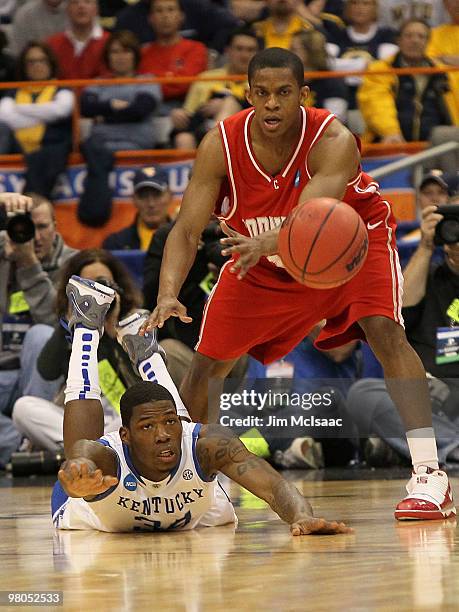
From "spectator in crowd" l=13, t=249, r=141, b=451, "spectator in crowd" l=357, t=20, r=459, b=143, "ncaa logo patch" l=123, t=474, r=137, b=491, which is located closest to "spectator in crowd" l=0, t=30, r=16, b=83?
"spectator in crowd" l=357, t=20, r=459, b=143

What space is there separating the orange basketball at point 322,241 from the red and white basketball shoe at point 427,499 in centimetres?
99


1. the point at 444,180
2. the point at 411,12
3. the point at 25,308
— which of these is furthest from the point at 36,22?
the point at 444,180

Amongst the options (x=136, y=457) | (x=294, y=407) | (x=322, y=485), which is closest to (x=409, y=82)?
(x=294, y=407)

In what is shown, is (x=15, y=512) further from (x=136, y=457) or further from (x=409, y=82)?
(x=409, y=82)

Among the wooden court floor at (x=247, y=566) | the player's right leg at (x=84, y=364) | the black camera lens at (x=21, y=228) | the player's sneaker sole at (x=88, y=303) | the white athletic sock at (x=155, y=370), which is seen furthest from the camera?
the black camera lens at (x=21, y=228)

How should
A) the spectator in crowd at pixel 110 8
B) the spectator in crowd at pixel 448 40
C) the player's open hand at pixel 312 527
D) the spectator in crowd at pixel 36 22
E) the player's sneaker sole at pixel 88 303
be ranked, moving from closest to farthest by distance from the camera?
the player's open hand at pixel 312 527
the player's sneaker sole at pixel 88 303
the spectator in crowd at pixel 448 40
the spectator in crowd at pixel 36 22
the spectator in crowd at pixel 110 8

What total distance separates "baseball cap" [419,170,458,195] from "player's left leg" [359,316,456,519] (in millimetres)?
3716

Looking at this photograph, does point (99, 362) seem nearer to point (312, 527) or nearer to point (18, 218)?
point (18, 218)

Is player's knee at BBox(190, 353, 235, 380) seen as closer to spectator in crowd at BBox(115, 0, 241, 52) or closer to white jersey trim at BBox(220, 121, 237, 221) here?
white jersey trim at BBox(220, 121, 237, 221)

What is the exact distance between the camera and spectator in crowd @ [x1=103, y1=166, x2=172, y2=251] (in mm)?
9758

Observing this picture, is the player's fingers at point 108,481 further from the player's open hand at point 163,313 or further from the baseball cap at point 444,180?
the baseball cap at point 444,180

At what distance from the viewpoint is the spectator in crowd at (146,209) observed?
976cm

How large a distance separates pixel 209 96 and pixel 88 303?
15.9 feet

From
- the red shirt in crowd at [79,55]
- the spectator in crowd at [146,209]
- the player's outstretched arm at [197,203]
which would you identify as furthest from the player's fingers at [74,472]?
the red shirt in crowd at [79,55]
